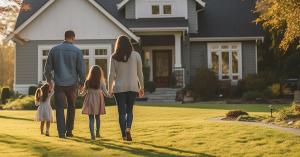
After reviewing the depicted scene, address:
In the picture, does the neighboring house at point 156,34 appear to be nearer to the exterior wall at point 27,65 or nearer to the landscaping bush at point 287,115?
the exterior wall at point 27,65

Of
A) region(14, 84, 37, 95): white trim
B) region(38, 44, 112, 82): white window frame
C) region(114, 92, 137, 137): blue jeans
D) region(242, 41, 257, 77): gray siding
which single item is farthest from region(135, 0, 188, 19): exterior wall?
region(114, 92, 137, 137): blue jeans

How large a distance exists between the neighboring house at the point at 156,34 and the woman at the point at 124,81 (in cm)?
1892

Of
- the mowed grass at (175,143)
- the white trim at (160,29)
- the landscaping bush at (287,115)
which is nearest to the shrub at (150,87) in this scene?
the white trim at (160,29)

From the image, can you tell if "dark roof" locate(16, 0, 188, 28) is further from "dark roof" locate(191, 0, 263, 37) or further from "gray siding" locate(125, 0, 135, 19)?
"dark roof" locate(191, 0, 263, 37)

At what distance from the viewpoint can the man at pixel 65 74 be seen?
1004 centimetres

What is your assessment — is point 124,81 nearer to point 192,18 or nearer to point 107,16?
point 107,16

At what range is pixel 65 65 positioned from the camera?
33.2 ft

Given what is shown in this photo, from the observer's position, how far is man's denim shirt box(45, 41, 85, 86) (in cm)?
1005

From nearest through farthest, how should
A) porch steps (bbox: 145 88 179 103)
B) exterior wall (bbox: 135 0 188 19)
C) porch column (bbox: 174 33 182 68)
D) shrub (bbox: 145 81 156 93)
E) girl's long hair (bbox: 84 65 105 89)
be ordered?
girl's long hair (bbox: 84 65 105 89), porch steps (bbox: 145 88 179 103), shrub (bbox: 145 81 156 93), porch column (bbox: 174 33 182 68), exterior wall (bbox: 135 0 188 19)

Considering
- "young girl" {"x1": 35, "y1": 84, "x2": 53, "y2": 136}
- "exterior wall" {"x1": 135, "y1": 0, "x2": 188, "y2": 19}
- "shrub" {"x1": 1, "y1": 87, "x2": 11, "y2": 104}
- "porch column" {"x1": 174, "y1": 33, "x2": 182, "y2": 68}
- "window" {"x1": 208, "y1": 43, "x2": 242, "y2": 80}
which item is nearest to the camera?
"young girl" {"x1": 35, "y1": 84, "x2": 53, "y2": 136}

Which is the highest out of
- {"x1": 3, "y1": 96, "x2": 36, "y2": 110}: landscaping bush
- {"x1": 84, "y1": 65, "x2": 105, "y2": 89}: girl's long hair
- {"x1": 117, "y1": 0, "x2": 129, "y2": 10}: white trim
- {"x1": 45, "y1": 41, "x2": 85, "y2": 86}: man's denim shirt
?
{"x1": 117, "y1": 0, "x2": 129, "y2": 10}: white trim

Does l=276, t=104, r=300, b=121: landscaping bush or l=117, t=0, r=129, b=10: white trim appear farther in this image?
l=117, t=0, r=129, b=10: white trim

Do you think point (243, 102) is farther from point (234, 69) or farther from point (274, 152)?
point (274, 152)

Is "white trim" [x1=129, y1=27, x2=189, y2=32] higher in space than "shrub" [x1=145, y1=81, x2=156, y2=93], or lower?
higher
